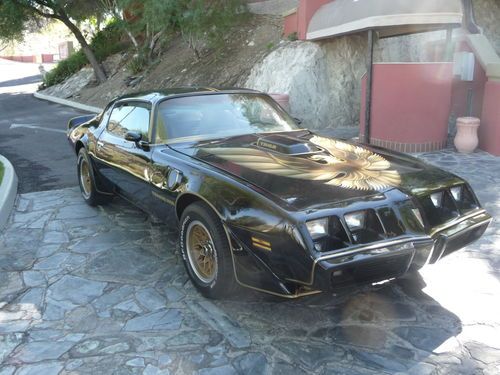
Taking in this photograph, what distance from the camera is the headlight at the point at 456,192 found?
12.0 ft

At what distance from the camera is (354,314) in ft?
11.5

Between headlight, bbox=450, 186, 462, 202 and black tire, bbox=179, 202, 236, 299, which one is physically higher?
headlight, bbox=450, 186, 462, 202

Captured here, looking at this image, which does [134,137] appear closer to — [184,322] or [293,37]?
[184,322]

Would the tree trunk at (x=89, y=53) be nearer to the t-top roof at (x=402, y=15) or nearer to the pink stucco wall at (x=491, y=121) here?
the t-top roof at (x=402, y=15)

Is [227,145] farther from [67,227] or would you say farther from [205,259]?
[67,227]

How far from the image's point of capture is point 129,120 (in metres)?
5.01

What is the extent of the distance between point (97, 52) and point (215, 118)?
19127 millimetres

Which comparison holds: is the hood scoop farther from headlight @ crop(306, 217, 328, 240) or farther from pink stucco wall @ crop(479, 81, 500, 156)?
pink stucco wall @ crop(479, 81, 500, 156)

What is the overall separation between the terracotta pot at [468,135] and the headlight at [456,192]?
17.1 feet

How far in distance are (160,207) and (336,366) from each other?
6.76 feet

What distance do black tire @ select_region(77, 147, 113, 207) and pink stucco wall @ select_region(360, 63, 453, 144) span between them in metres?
5.30

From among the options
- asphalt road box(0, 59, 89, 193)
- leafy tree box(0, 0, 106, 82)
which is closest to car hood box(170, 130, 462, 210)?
asphalt road box(0, 59, 89, 193)

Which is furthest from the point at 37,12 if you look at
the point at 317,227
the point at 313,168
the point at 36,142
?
the point at 317,227

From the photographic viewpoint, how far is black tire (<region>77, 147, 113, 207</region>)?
5.78 metres
